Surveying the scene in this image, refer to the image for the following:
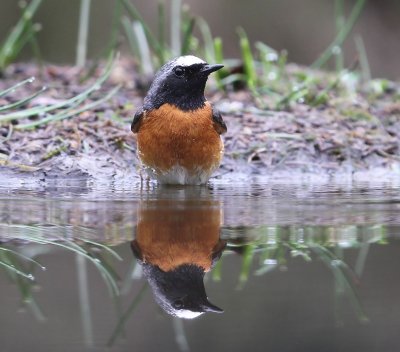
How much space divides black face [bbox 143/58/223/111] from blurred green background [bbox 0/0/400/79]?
27.0 ft

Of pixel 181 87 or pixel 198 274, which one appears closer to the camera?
pixel 198 274

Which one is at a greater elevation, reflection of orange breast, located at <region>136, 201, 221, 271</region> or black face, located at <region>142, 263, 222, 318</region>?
reflection of orange breast, located at <region>136, 201, 221, 271</region>

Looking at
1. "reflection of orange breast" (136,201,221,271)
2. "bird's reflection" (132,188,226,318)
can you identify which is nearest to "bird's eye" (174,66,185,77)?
"bird's reflection" (132,188,226,318)

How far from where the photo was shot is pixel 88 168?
6645mm

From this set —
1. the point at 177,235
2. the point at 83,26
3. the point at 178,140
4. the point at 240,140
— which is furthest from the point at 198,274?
the point at 83,26

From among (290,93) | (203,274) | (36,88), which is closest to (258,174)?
(290,93)

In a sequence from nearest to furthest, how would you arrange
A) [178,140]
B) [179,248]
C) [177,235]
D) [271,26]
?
A: [179,248], [177,235], [178,140], [271,26]

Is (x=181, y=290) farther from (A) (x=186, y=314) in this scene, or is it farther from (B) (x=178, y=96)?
(B) (x=178, y=96)

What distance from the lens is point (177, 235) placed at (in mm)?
3930

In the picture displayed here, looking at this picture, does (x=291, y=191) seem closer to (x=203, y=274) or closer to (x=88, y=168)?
(x=88, y=168)

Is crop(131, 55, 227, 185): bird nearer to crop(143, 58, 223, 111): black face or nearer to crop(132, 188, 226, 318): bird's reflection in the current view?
crop(143, 58, 223, 111): black face

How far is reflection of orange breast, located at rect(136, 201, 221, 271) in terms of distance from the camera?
135 inches

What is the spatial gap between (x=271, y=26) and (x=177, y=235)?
1209 cm

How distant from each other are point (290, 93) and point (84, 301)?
5.41 meters
